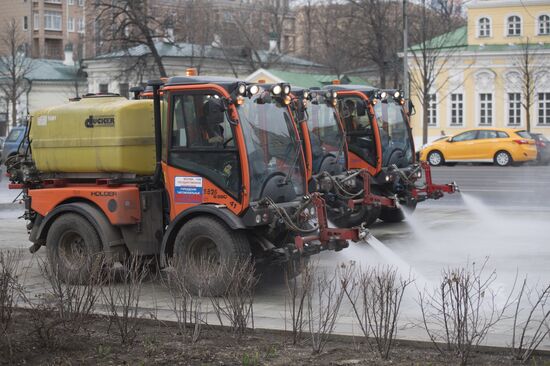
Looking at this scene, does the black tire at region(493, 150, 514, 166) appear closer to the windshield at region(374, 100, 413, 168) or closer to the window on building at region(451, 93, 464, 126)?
the window on building at region(451, 93, 464, 126)

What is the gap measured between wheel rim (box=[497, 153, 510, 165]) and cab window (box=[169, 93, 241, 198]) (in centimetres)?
2906

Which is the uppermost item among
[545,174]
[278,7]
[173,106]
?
[278,7]

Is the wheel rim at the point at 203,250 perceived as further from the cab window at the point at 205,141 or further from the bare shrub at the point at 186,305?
the bare shrub at the point at 186,305

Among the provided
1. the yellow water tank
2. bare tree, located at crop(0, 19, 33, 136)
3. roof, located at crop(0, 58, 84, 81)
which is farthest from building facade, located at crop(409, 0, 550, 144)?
the yellow water tank

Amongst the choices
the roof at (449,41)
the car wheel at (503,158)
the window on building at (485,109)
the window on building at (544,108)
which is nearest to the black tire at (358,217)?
the car wheel at (503,158)

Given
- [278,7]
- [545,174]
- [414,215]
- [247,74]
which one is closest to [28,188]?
[414,215]

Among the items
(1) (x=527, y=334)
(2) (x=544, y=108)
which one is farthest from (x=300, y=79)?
(1) (x=527, y=334)

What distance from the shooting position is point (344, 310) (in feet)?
32.4

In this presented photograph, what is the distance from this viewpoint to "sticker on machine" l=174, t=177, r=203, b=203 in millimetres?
10875

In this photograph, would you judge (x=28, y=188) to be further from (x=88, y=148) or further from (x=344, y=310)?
(x=344, y=310)

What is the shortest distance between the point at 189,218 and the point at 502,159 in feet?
95.8

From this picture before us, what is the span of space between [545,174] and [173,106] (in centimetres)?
2337

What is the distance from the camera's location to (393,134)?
17641mm

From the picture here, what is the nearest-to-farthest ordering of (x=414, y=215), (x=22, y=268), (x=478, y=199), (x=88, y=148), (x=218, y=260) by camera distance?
(x=218, y=260)
(x=88, y=148)
(x=22, y=268)
(x=414, y=215)
(x=478, y=199)
